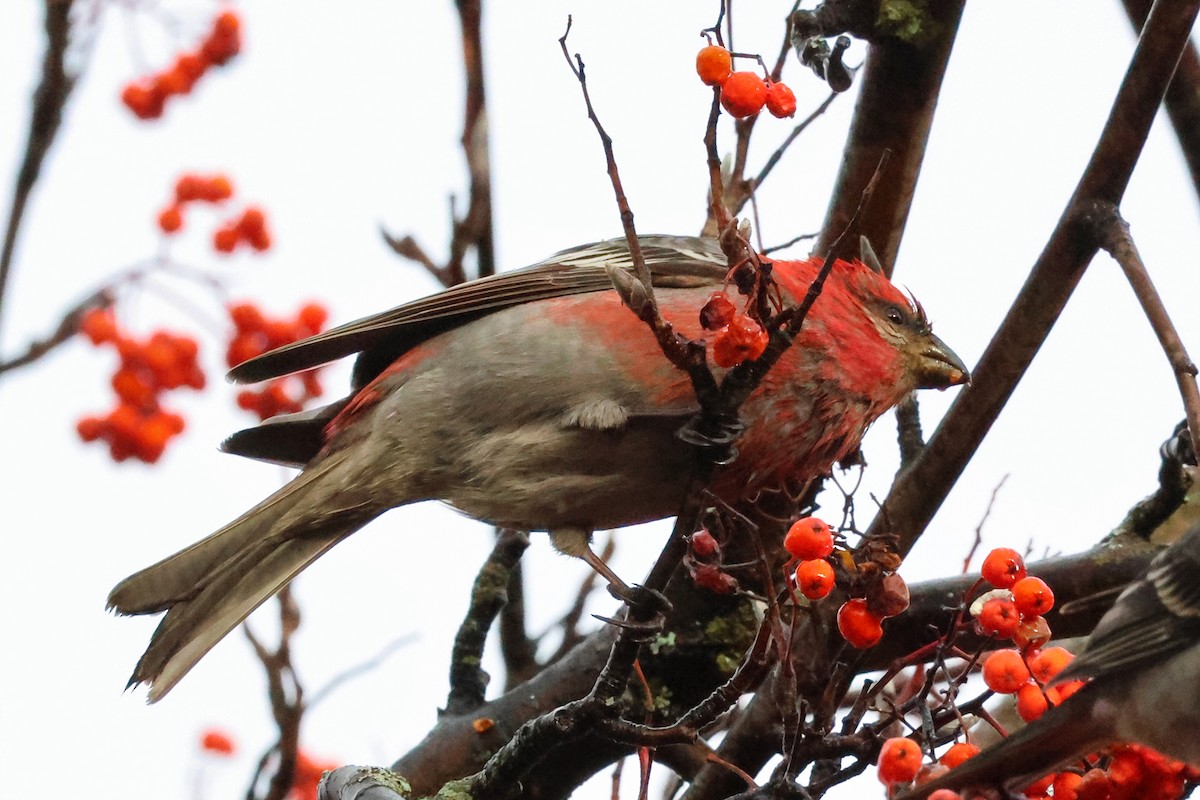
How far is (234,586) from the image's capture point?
3996 mm

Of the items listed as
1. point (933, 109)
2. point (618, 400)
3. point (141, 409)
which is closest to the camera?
point (618, 400)

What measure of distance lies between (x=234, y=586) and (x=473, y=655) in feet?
2.80

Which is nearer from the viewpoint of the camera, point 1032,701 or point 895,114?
point 1032,701

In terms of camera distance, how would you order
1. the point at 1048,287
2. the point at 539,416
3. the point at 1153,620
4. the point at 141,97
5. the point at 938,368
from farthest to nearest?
the point at 141,97, the point at 938,368, the point at 539,416, the point at 1048,287, the point at 1153,620

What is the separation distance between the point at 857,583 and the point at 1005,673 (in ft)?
1.07

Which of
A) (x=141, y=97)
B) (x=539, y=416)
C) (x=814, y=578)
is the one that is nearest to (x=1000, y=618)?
(x=814, y=578)

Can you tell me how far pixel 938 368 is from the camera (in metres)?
4.12

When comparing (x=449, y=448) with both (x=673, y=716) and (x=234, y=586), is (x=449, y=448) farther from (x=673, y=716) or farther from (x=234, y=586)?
(x=673, y=716)

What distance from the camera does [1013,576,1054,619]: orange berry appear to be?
8.62ft

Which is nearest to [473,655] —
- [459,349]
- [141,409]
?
[459,349]

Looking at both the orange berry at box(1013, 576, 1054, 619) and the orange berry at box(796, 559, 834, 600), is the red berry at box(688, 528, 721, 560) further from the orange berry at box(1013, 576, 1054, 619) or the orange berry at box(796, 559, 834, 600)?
the orange berry at box(1013, 576, 1054, 619)

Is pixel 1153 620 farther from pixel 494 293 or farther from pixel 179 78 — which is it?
pixel 179 78

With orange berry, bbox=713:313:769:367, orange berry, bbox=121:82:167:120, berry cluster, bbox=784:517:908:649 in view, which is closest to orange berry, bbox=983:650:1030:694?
berry cluster, bbox=784:517:908:649

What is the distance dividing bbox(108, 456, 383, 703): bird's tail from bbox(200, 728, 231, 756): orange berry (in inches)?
69.0
